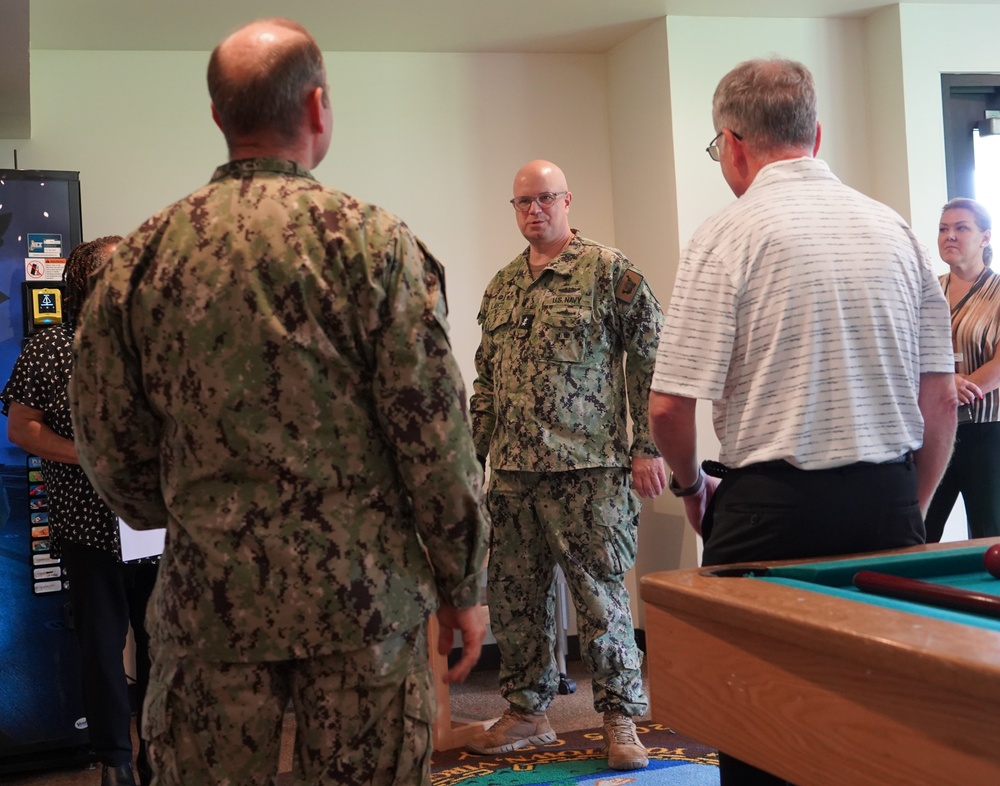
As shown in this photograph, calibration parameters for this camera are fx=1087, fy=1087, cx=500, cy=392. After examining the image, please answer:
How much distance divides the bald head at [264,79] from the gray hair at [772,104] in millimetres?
809

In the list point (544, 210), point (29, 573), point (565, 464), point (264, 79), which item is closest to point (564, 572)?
point (565, 464)

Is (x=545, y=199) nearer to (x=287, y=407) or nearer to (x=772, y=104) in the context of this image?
(x=772, y=104)

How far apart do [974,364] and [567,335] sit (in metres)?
1.46

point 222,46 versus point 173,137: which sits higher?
point 173,137

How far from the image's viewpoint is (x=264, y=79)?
1374mm

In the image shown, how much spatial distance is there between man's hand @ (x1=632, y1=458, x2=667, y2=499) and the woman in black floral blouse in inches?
55.2

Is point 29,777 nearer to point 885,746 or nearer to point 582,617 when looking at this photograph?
point 582,617

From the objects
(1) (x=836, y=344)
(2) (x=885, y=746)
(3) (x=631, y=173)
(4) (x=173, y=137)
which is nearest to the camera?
(2) (x=885, y=746)

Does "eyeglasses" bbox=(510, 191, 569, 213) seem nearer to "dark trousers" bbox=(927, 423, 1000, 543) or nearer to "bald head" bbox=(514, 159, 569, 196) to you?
"bald head" bbox=(514, 159, 569, 196)

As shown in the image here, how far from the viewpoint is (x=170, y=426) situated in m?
1.39

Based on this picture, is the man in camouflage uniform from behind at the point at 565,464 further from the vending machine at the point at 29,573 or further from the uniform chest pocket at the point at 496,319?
the vending machine at the point at 29,573

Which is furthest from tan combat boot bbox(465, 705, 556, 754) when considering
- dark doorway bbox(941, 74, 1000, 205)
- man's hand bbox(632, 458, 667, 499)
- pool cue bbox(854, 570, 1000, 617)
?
dark doorway bbox(941, 74, 1000, 205)

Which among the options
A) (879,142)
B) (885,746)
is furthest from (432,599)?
(879,142)

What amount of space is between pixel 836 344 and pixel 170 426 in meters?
1.04
